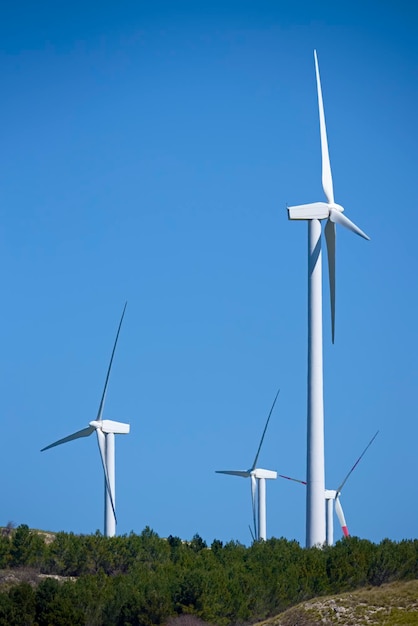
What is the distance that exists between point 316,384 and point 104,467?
32.6 m

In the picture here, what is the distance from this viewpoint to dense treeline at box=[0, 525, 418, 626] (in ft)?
260

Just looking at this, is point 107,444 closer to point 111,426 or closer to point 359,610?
point 111,426

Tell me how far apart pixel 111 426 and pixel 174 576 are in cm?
2911

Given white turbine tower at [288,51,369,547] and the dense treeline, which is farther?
white turbine tower at [288,51,369,547]

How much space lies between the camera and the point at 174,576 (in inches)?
3526

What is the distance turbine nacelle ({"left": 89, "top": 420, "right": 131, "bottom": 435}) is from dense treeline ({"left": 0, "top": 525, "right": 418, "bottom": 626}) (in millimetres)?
9375

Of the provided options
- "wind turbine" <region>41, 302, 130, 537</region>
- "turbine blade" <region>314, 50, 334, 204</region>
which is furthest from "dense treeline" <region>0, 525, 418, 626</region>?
"turbine blade" <region>314, 50, 334, 204</region>

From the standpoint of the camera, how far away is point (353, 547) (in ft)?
318

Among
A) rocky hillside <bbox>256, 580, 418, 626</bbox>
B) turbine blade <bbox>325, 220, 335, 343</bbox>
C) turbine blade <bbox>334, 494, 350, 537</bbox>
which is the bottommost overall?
rocky hillside <bbox>256, 580, 418, 626</bbox>

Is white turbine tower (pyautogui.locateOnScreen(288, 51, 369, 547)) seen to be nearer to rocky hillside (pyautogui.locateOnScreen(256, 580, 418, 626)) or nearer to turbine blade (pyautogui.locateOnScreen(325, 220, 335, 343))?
turbine blade (pyautogui.locateOnScreen(325, 220, 335, 343))

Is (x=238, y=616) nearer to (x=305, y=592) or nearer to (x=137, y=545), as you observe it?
(x=305, y=592)

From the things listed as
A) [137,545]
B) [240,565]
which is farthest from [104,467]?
[240,565]

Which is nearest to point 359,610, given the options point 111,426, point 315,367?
point 315,367

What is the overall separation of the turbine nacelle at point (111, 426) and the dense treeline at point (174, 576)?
30.8 feet
